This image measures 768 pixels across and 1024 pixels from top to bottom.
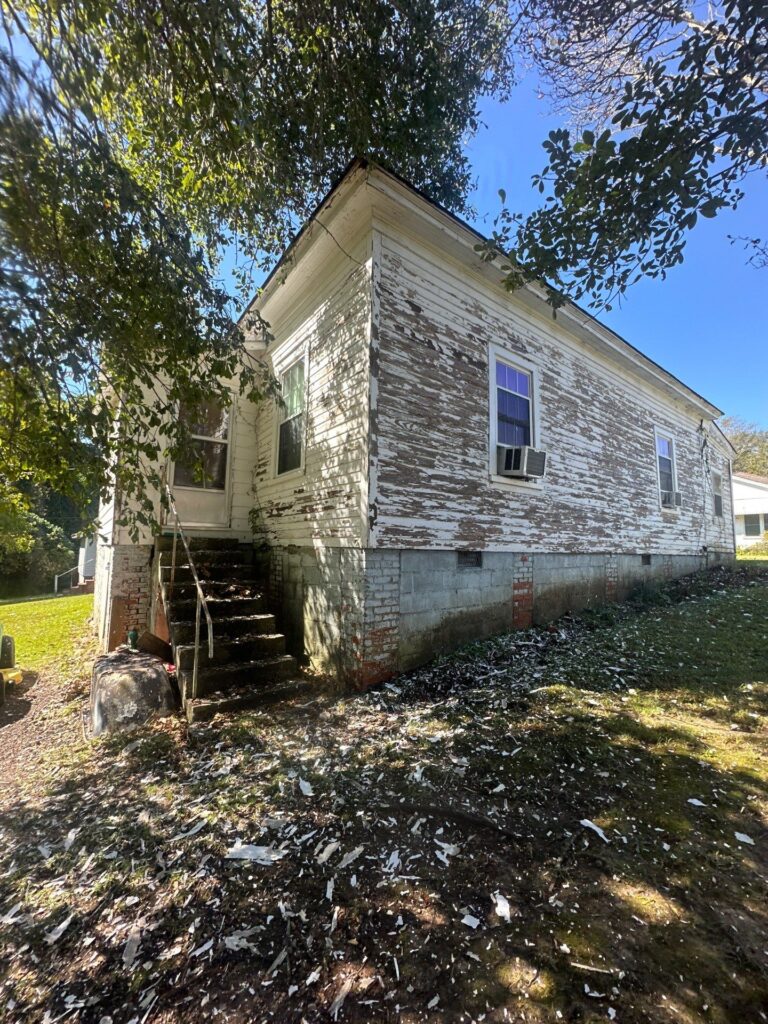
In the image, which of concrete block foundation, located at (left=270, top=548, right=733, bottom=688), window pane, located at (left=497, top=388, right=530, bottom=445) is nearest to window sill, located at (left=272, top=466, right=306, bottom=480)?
concrete block foundation, located at (left=270, top=548, right=733, bottom=688)

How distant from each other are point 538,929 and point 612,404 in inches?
389

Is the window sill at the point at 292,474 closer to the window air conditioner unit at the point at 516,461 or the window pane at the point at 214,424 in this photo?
the window pane at the point at 214,424

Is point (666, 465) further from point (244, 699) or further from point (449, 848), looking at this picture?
point (449, 848)

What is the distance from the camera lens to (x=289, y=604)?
6254 millimetres

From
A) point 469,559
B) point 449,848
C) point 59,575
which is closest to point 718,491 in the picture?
point 469,559

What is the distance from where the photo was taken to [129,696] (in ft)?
14.7

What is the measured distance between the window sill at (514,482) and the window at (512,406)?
0.54 metres

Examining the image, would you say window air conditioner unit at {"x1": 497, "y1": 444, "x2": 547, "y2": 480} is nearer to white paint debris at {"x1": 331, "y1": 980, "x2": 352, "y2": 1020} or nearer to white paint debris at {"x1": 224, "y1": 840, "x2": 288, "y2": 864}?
white paint debris at {"x1": 224, "y1": 840, "x2": 288, "y2": 864}

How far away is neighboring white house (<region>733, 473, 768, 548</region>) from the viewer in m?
28.9

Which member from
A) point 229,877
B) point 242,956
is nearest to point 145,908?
point 229,877

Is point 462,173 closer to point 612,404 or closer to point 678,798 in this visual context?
point 612,404

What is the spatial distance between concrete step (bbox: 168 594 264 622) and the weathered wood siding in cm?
209

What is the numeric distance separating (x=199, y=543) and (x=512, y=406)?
5439mm

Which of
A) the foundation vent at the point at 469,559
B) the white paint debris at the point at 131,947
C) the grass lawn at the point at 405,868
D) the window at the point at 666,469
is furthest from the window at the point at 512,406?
the white paint debris at the point at 131,947
